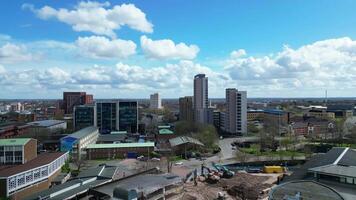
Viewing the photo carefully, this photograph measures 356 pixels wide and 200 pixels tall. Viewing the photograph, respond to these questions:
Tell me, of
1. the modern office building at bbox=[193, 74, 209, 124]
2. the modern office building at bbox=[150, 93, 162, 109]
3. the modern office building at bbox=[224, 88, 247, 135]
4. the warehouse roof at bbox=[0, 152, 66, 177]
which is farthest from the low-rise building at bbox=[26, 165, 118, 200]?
the modern office building at bbox=[150, 93, 162, 109]

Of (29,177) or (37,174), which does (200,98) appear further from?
(29,177)

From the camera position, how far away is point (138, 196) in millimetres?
22609

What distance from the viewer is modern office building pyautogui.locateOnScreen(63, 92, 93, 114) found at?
112 metres

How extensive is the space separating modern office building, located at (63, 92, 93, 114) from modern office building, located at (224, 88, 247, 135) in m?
55.0

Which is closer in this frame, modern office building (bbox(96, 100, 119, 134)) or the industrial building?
the industrial building

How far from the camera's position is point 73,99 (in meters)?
115

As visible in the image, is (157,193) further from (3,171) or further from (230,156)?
(230,156)

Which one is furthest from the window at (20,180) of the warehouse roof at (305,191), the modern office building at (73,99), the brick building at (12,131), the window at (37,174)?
the modern office building at (73,99)

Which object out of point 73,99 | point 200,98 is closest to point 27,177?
point 200,98

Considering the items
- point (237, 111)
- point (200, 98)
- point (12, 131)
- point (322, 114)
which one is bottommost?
point (12, 131)

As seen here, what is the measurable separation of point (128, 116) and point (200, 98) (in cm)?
1841

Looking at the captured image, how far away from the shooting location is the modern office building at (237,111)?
7219cm

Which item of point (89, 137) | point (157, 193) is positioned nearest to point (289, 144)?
point (89, 137)

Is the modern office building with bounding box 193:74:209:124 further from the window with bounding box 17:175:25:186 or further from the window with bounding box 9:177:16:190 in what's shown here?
the window with bounding box 9:177:16:190
